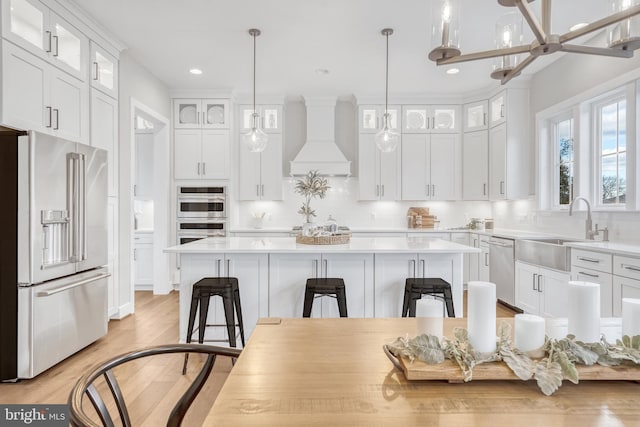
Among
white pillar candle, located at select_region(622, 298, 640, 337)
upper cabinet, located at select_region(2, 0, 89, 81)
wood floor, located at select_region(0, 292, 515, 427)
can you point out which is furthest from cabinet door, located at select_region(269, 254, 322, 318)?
upper cabinet, located at select_region(2, 0, 89, 81)

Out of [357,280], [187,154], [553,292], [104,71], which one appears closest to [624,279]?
[553,292]

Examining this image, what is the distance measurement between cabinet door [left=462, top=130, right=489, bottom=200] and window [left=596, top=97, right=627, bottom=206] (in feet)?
5.59

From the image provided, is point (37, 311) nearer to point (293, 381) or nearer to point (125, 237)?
point (125, 237)

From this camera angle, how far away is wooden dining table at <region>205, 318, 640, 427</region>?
75 cm

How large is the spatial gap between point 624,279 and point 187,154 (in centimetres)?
526

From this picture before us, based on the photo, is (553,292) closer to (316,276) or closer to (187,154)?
(316,276)

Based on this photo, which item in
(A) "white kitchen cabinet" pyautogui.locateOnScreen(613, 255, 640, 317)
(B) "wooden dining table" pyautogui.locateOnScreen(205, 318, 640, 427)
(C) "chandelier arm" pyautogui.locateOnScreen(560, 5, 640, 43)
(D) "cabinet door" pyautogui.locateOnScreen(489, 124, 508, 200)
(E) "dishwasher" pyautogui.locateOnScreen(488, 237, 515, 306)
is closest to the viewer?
(B) "wooden dining table" pyautogui.locateOnScreen(205, 318, 640, 427)

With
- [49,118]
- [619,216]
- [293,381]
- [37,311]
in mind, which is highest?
[49,118]

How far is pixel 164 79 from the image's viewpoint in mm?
5098

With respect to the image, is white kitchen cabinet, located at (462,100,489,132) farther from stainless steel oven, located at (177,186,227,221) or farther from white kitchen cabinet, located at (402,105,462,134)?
stainless steel oven, located at (177,186,227,221)

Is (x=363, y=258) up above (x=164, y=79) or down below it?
below

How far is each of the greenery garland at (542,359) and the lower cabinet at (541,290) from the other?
109 inches

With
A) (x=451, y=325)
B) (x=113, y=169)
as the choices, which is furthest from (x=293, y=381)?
(x=113, y=169)

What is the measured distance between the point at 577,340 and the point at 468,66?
4.38 metres
